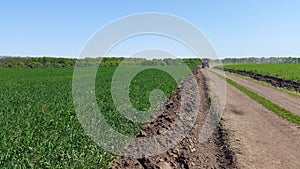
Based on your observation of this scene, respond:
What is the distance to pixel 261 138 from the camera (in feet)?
35.6

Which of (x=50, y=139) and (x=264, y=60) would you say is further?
(x=264, y=60)

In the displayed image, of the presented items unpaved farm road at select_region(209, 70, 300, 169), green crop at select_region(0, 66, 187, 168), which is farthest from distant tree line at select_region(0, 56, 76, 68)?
unpaved farm road at select_region(209, 70, 300, 169)

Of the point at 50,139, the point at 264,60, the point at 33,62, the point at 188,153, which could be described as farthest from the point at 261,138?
the point at 264,60

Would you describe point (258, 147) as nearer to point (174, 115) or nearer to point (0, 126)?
point (174, 115)

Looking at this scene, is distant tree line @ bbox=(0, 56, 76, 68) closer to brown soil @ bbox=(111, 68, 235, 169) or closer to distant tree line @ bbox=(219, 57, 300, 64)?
brown soil @ bbox=(111, 68, 235, 169)

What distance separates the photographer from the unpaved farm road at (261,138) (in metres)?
8.68

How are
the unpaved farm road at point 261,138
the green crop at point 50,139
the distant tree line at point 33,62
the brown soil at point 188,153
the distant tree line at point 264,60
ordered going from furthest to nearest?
the distant tree line at point 264,60
the distant tree line at point 33,62
the unpaved farm road at point 261,138
the brown soil at point 188,153
the green crop at point 50,139

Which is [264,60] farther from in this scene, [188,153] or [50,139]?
[50,139]

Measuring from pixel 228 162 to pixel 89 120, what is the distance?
Result: 461 centimetres

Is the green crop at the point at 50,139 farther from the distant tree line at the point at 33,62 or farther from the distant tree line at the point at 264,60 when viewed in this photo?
the distant tree line at the point at 264,60

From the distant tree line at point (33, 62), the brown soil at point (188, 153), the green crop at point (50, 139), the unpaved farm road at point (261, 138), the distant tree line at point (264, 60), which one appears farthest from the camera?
the distant tree line at point (264, 60)

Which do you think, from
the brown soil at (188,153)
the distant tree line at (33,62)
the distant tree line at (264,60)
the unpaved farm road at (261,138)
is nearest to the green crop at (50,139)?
the brown soil at (188,153)

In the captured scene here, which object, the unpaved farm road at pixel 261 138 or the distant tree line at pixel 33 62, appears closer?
the unpaved farm road at pixel 261 138

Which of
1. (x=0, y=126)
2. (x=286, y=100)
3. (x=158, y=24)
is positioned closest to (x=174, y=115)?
(x=158, y=24)
